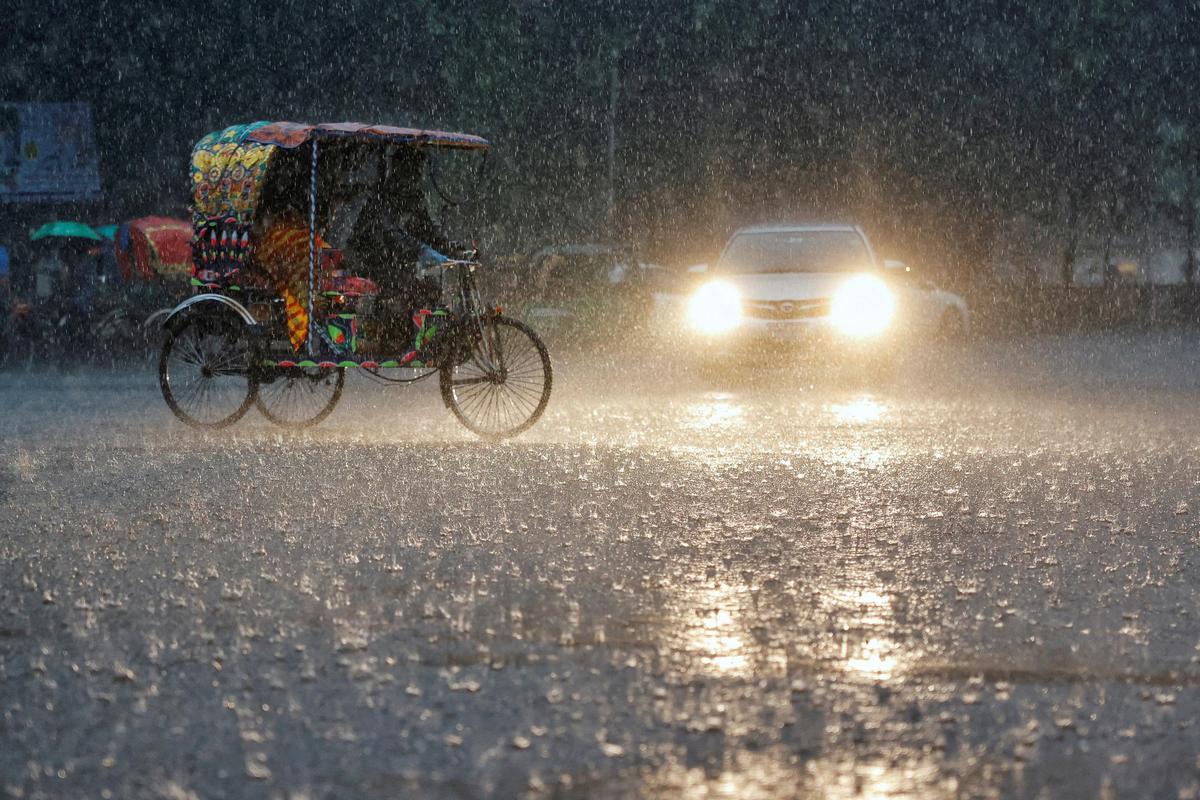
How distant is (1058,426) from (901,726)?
8.40 m

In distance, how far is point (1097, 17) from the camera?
3167 cm

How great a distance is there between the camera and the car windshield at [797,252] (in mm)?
17328

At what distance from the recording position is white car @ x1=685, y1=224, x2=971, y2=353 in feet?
54.1

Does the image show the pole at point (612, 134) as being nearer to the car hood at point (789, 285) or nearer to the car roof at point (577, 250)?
the car roof at point (577, 250)

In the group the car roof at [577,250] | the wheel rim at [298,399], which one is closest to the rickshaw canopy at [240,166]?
the wheel rim at [298,399]

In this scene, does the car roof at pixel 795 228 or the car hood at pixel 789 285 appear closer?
the car hood at pixel 789 285

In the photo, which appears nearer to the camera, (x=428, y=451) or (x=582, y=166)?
(x=428, y=451)

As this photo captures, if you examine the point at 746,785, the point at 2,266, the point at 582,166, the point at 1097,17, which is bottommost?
the point at 746,785

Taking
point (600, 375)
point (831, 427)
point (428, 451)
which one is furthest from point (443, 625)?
point (600, 375)

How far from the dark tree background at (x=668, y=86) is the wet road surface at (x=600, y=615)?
2059 centimetres

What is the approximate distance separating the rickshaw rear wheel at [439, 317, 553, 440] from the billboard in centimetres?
2211

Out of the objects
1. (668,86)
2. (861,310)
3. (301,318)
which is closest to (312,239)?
(301,318)

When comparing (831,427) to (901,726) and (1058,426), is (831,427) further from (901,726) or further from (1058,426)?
(901,726)

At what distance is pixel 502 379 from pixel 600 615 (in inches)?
226
